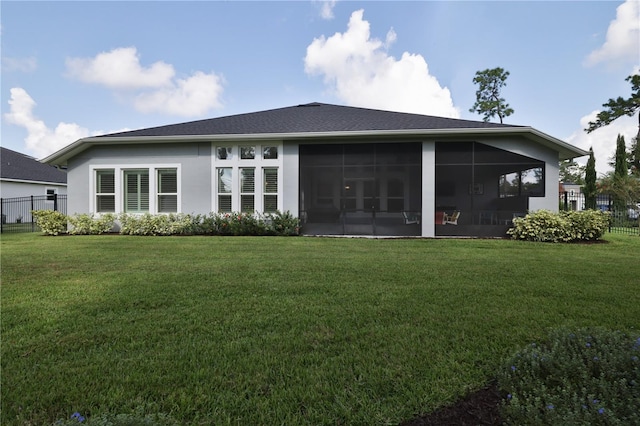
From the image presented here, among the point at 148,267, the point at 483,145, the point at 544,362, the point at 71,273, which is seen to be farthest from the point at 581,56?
the point at 71,273

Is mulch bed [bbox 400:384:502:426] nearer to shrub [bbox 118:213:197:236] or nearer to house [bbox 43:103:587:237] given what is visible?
house [bbox 43:103:587:237]

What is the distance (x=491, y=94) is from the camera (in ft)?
96.8

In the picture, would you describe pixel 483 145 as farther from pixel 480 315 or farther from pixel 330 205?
pixel 480 315

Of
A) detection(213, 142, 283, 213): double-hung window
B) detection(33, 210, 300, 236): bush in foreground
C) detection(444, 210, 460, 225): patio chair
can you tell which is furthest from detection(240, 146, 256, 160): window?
detection(444, 210, 460, 225): patio chair

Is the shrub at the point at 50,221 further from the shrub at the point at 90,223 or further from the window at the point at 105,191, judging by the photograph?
the window at the point at 105,191

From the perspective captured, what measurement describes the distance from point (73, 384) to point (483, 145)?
474 inches

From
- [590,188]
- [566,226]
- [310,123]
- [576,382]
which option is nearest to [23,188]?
[310,123]

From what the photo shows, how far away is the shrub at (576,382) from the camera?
5.48ft

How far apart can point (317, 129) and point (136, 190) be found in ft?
25.2

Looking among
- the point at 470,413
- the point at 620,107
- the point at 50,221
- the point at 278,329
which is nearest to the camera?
the point at 470,413

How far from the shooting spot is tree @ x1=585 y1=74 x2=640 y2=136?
20.3m

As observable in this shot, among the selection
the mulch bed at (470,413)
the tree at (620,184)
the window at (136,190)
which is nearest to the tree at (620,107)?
the tree at (620,184)

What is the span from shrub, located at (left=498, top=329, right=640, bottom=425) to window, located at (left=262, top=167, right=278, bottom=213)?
10.1 m

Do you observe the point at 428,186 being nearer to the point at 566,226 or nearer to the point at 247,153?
the point at 566,226
